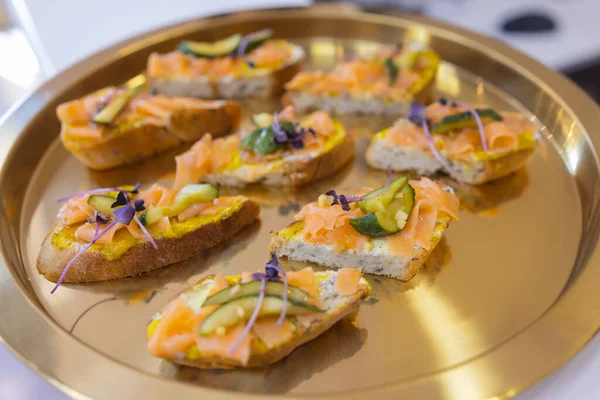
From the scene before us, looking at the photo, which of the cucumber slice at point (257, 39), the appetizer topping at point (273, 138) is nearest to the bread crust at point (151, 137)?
the appetizer topping at point (273, 138)

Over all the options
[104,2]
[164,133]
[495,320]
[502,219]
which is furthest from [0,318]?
[104,2]

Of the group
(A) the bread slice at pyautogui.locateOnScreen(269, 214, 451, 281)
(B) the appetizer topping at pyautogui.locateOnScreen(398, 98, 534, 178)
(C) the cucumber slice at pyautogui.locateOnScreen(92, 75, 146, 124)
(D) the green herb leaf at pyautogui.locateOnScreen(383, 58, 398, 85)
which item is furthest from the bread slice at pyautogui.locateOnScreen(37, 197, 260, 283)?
(D) the green herb leaf at pyautogui.locateOnScreen(383, 58, 398, 85)

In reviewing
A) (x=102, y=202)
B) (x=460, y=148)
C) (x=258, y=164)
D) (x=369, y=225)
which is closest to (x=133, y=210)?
(x=102, y=202)

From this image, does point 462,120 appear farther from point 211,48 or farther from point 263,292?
point 211,48

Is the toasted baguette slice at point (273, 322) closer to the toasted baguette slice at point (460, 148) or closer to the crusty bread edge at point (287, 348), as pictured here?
the crusty bread edge at point (287, 348)

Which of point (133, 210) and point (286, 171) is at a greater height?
point (133, 210)

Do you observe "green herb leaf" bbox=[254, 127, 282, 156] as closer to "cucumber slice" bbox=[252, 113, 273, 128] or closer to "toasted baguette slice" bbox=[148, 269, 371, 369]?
"cucumber slice" bbox=[252, 113, 273, 128]
